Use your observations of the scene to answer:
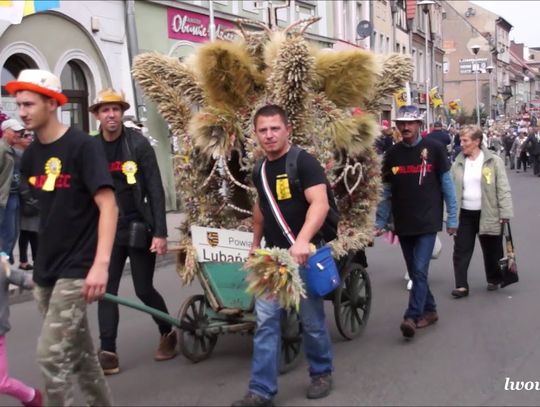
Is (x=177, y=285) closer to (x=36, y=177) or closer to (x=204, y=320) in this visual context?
(x=204, y=320)

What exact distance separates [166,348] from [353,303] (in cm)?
158

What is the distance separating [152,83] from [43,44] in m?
8.65

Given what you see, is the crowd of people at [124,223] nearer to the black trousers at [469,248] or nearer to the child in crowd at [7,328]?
the child in crowd at [7,328]

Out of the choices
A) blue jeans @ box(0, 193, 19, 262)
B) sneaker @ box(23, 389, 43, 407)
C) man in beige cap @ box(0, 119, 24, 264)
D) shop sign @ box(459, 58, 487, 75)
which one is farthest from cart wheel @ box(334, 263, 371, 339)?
shop sign @ box(459, 58, 487, 75)

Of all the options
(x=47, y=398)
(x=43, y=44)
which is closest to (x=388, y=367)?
(x=47, y=398)

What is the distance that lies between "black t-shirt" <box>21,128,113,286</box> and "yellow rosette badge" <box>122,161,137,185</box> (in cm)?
144

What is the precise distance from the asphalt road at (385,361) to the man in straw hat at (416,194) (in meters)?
0.44

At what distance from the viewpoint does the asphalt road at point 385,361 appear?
196 inches

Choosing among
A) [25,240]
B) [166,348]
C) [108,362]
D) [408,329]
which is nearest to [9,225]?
[25,240]

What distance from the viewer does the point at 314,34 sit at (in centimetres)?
2694

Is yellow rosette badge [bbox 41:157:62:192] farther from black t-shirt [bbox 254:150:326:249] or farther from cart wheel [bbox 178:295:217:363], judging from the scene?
cart wheel [bbox 178:295:217:363]

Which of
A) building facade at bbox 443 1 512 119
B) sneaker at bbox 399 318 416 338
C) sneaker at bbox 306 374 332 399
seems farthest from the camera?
building facade at bbox 443 1 512 119

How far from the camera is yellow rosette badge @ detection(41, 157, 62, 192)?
3.82 meters

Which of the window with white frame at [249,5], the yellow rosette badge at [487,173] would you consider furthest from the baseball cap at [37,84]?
the window with white frame at [249,5]
